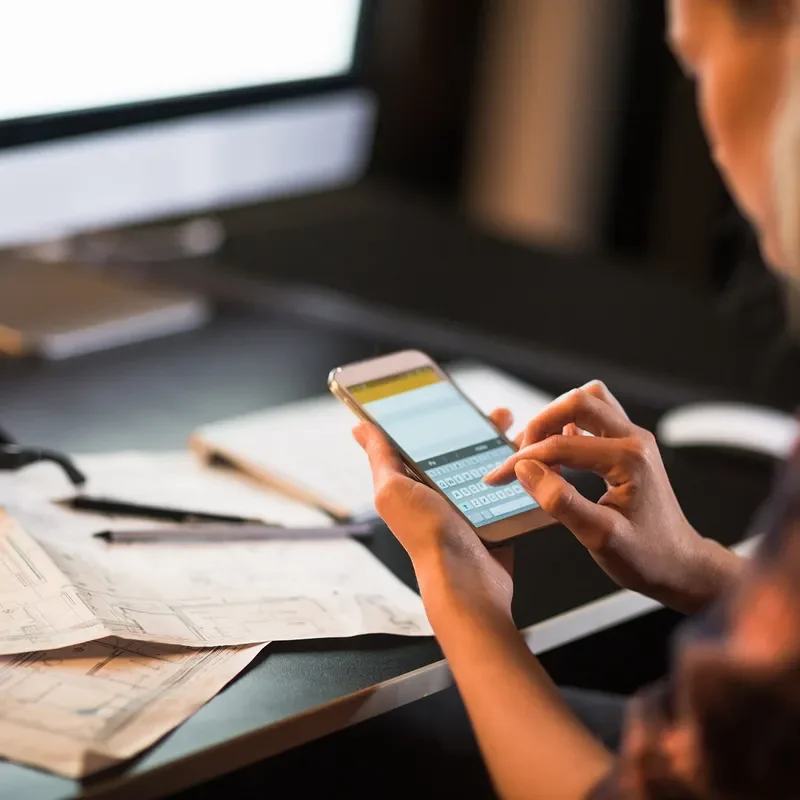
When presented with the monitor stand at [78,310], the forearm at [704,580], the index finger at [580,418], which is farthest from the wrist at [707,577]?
the monitor stand at [78,310]

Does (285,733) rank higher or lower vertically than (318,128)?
lower

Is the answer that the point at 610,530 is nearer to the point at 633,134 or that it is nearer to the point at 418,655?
the point at 418,655

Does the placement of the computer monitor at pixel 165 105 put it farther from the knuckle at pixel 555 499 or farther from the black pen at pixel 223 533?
the knuckle at pixel 555 499

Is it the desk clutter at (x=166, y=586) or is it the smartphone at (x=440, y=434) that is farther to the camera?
the smartphone at (x=440, y=434)

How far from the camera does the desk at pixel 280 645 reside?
0.66m

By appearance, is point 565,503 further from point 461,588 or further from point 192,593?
point 192,593

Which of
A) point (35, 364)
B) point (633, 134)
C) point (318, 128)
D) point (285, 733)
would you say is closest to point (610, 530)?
point (285, 733)

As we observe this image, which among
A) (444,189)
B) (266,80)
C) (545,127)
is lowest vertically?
(444,189)

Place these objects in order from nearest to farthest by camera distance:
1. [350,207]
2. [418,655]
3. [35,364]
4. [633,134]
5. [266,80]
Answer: [418,655]
[35,364]
[266,80]
[350,207]
[633,134]

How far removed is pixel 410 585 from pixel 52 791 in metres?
0.31

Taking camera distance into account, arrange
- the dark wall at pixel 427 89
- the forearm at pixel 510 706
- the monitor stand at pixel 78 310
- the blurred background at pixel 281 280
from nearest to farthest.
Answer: the forearm at pixel 510 706, the blurred background at pixel 281 280, the monitor stand at pixel 78 310, the dark wall at pixel 427 89

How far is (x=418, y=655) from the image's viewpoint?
758 mm

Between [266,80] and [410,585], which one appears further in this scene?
[266,80]

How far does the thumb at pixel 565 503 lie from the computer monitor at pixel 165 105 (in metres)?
0.64
